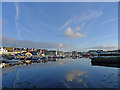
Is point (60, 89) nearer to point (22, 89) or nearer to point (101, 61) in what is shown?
point (22, 89)

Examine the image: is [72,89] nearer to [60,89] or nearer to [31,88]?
[60,89]

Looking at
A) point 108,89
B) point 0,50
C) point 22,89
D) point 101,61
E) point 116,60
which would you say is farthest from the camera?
point 0,50

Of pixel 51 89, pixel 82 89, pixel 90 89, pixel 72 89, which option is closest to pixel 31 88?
pixel 51 89

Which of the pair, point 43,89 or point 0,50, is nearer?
point 43,89

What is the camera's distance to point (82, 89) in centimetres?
978

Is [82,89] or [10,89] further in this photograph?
[10,89]

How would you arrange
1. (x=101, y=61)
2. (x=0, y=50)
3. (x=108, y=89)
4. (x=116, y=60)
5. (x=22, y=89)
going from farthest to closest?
1. (x=0, y=50)
2. (x=101, y=61)
3. (x=116, y=60)
4. (x=22, y=89)
5. (x=108, y=89)

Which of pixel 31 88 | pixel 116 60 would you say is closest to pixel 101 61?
pixel 116 60

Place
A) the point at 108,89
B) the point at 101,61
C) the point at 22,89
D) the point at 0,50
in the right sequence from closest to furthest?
the point at 108,89 → the point at 22,89 → the point at 101,61 → the point at 0,50

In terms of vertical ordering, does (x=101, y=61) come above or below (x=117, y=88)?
below

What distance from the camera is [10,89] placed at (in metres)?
10.4

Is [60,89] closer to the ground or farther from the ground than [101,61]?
farther from the ground

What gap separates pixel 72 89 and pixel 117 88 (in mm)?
5509

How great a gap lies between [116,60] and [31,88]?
38130 mm
